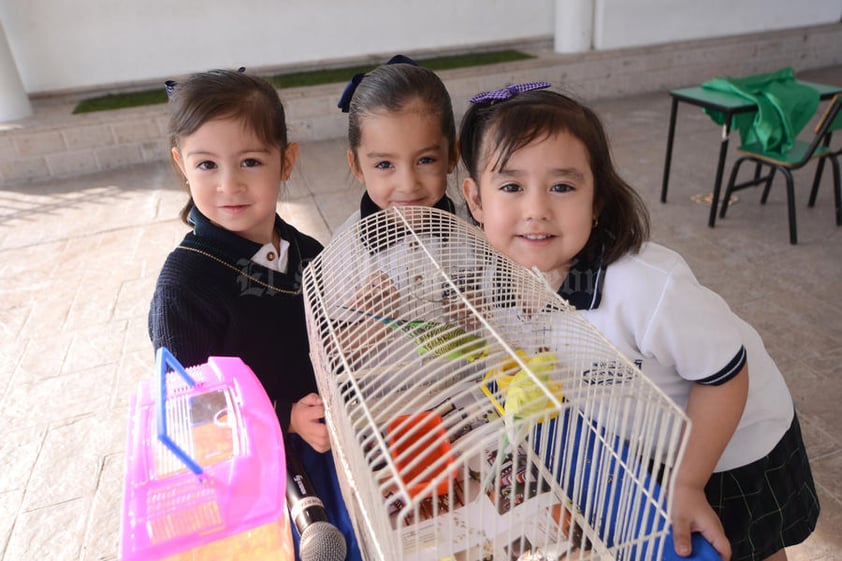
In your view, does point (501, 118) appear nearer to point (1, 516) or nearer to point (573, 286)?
point (573, 286)

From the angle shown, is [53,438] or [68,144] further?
[68,144]

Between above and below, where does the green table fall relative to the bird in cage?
below

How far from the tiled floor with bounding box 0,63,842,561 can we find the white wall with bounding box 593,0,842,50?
4.69 ft

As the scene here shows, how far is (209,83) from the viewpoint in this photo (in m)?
1.06

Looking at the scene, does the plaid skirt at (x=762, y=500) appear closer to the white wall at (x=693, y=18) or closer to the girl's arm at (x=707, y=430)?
the girl's arm at (x=707, y=430)

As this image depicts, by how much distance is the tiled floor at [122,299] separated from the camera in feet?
5.17

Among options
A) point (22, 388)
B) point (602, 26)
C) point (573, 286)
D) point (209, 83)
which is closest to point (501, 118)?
point (573, 286)

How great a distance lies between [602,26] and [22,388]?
4988mm

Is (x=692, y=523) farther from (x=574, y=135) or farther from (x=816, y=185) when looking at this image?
(x=816, y=185)

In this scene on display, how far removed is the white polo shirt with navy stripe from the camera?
2.69 feet

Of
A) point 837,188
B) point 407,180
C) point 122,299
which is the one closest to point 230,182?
point 407,180

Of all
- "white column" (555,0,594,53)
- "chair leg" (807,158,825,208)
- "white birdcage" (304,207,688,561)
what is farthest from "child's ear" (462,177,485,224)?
"white column" (555,0,594,53)

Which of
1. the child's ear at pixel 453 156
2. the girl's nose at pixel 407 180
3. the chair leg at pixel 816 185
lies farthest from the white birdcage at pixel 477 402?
the chair leg at pixel 816 185

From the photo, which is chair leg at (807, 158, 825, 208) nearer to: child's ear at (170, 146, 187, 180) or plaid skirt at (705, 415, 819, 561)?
plaid skirt at (705, 415, 819, 561)
